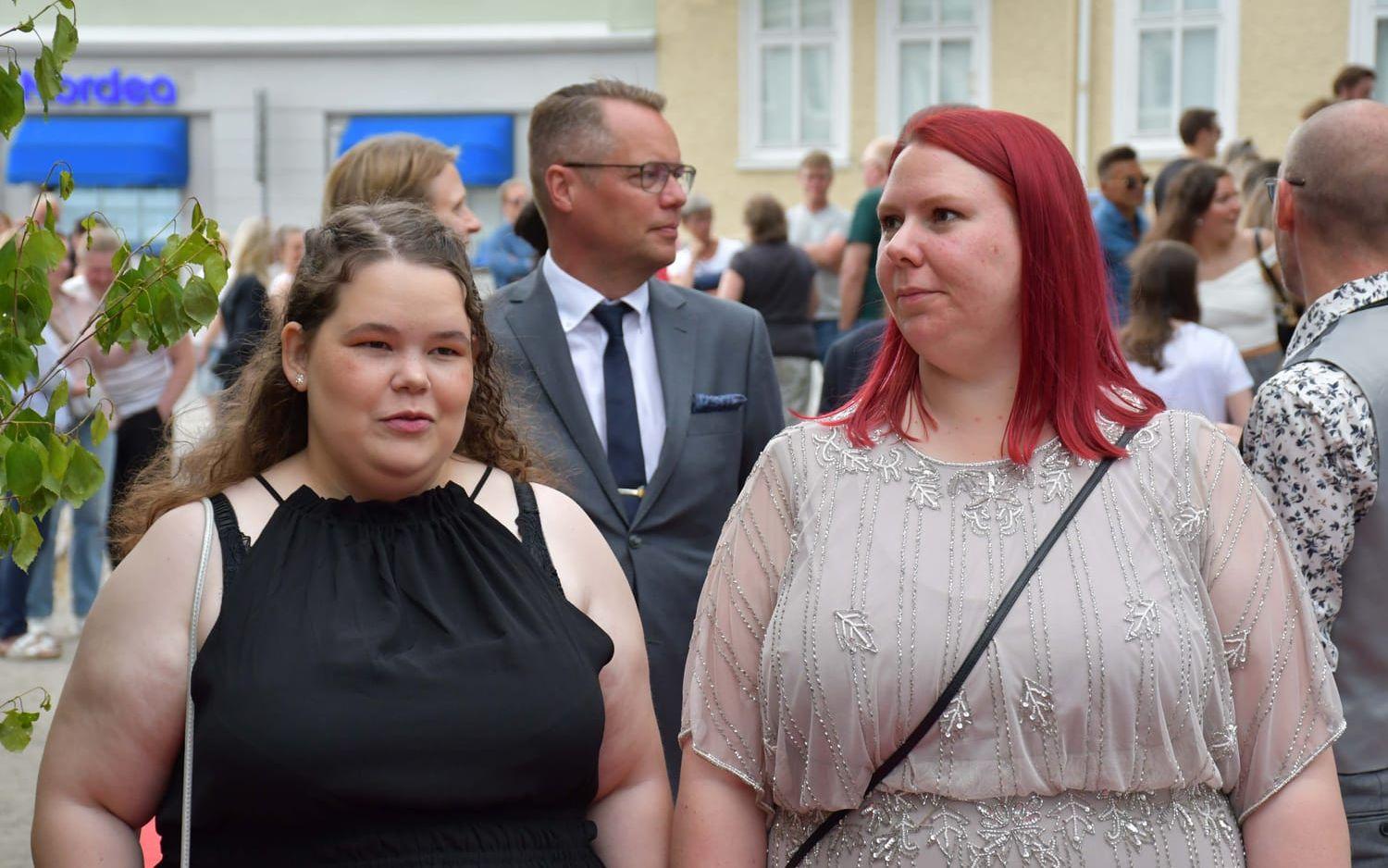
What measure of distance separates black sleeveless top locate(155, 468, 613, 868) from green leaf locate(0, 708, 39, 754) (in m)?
0.23

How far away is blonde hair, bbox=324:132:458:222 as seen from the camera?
4832mm

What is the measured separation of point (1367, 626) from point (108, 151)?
75.8ft

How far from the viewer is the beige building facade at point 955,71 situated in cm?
2095

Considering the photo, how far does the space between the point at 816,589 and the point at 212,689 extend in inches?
36.0

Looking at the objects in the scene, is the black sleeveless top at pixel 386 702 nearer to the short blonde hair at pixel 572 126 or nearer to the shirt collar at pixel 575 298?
the shirt collar at pixel 575 298

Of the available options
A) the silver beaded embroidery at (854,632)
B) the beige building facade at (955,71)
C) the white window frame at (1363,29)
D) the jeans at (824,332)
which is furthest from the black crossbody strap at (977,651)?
the white window frame at (1363,29)

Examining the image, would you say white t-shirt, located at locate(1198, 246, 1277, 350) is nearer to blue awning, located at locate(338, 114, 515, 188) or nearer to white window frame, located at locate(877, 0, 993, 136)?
white window frame, located at locate(877, 0, 993, 136)

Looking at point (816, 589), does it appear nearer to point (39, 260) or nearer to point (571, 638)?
point (571, 638)

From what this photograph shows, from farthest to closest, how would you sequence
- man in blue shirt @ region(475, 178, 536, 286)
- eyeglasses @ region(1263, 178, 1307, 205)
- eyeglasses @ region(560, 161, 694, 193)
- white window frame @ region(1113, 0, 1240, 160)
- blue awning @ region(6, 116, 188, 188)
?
blue awning @ region(6, 116, 188, 188) → white window frame @ region(1113, 0, 1240, 160) → man in blue shirt @ region(475, 178, 536, 286) → eyeglasses @ region(560, 161, 694, 193) → eyeglasses @ region(1263, 178, 1307, 205)

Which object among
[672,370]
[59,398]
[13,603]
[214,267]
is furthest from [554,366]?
[13,603]

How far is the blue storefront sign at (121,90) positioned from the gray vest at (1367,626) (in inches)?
885

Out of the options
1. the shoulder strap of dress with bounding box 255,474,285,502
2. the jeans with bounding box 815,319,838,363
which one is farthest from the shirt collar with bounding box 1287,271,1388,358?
the jeans with bounding box 815,319,838,363

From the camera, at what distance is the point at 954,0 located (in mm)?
22297

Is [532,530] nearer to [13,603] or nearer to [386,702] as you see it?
[386,702]
